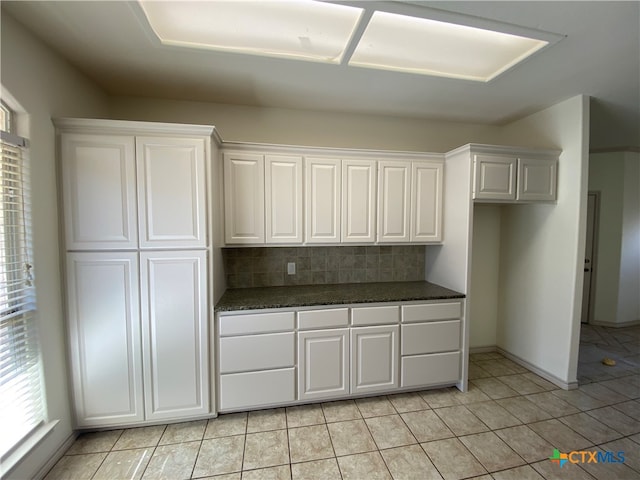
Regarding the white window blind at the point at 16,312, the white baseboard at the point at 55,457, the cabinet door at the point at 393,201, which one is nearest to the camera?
the white window blind at the point at 16,312

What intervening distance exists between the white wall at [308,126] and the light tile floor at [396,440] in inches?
95.6

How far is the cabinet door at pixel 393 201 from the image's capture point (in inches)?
97.9

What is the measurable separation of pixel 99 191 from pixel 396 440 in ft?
8.65

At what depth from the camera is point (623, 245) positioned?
3869 millimetres

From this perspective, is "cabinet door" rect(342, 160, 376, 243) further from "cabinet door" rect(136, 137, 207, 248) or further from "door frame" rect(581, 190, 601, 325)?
"door frame" rect(581, 190, 601, 325)

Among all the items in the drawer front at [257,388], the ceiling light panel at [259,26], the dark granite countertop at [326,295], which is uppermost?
the ceiling light panel at [259,26]

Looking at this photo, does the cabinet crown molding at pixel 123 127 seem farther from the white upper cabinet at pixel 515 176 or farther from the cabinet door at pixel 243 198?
the white upper cabinet at pixel 515 176

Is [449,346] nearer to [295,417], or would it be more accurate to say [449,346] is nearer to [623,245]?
[295,417]

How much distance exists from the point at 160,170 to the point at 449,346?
2.72m

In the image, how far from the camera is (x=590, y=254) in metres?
4.04

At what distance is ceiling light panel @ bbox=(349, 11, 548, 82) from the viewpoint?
5.39ft

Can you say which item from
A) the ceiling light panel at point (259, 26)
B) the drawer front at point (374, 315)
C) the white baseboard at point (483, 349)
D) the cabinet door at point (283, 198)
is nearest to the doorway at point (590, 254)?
the white baseboard at point (483, 349)

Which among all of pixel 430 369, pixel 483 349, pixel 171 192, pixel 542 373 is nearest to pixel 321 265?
pixel 430 369

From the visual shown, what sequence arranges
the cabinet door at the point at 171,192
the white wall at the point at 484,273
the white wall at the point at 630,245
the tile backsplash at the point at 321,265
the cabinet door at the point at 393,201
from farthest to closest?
1. the white wall at the point at 630,245
2. the white wall at the point at 484,273
3. the tile backsplash at the point at 321,265
4. the cabinet door at the point at 393,201
5. the cabinet door at the point at 171,192
